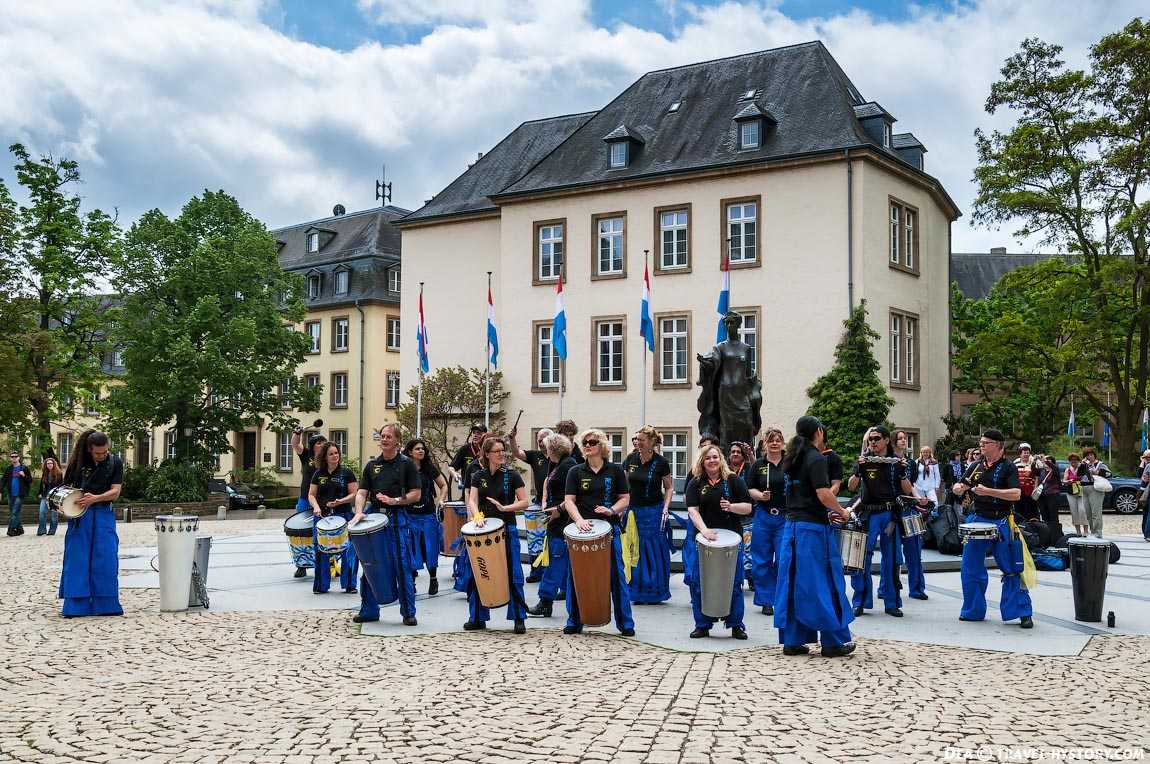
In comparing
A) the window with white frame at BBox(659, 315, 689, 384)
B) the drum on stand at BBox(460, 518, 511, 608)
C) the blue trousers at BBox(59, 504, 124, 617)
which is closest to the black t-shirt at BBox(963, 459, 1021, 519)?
the drum on stand at BBox(460, 518, 511, 608)

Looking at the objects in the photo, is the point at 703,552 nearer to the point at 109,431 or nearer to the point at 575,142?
the point at 575,142

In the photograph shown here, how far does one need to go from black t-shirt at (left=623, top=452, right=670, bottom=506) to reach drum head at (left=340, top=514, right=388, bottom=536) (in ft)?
8.54

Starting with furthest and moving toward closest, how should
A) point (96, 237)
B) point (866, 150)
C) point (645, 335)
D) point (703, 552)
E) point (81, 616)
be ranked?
point (96, 237) → point (866, 150) → point (645, 335) → point (81, 616) → point (703, 552)

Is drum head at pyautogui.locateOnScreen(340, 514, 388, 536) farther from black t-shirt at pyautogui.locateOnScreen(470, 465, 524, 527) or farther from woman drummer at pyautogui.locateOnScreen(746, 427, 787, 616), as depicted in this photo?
woman drummer at pyautogui.locateOnScreen(746, 427, 787, 616)

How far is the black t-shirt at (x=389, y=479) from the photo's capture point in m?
10.4

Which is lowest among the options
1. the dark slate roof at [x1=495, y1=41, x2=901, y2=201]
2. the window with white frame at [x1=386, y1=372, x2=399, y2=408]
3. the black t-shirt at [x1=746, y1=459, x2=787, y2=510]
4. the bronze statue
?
the black t-shirt at [x1=746, y1=459, x2=787, y2=510]

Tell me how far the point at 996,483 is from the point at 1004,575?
88cm

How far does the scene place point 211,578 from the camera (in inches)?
559

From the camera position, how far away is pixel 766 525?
11008 millimetres

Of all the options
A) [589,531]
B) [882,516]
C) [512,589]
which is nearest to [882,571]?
[882,516]

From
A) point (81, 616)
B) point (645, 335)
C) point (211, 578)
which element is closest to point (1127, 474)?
point (645, 335)

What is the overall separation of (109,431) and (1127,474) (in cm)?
3395

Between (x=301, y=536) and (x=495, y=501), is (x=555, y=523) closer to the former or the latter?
(x=495, y=501)

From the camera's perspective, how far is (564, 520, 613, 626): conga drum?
9188mm
